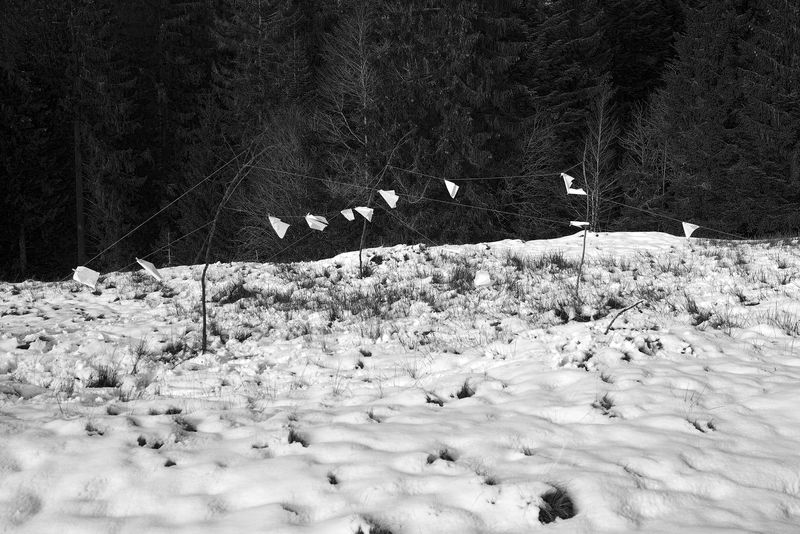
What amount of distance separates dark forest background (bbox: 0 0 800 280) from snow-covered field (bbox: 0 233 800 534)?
15.3m

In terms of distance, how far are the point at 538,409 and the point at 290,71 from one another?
92.1ft

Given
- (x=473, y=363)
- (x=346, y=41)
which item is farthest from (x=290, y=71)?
(x=473, y=363)

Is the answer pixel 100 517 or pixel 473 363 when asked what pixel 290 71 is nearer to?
pixel 473 363

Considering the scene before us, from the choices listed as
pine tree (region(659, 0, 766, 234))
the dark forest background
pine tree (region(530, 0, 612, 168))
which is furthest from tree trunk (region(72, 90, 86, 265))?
pine tree (region(659, 0, 766, 234))

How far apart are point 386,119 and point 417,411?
2190 cm

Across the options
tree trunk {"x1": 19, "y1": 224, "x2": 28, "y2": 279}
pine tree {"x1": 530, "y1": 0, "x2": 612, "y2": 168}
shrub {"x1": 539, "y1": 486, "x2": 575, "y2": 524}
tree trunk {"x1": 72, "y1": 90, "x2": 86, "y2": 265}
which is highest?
pine tree {"x1": 530, "y1": 0, "x2": 612, "y2": 168}

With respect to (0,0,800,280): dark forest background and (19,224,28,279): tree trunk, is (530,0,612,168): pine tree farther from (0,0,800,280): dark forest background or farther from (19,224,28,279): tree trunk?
(19,224,28,279): tree trunk

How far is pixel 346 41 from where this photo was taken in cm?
2570

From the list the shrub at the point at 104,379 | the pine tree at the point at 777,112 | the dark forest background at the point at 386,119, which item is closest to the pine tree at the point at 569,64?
the dark forest background at the point at 386,119

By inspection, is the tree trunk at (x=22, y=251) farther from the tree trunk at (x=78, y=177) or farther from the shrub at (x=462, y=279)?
the shrub at (x=462, y=279)

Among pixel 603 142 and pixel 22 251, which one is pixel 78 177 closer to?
pixel 22 251

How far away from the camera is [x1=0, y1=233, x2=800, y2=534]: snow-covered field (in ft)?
9.59

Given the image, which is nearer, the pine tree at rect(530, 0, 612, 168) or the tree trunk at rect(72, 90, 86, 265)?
the pine tree at rect(530, 0, 612, 168)

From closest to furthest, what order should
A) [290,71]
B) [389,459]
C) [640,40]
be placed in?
[389,459]
[290,71]
[640,40]
